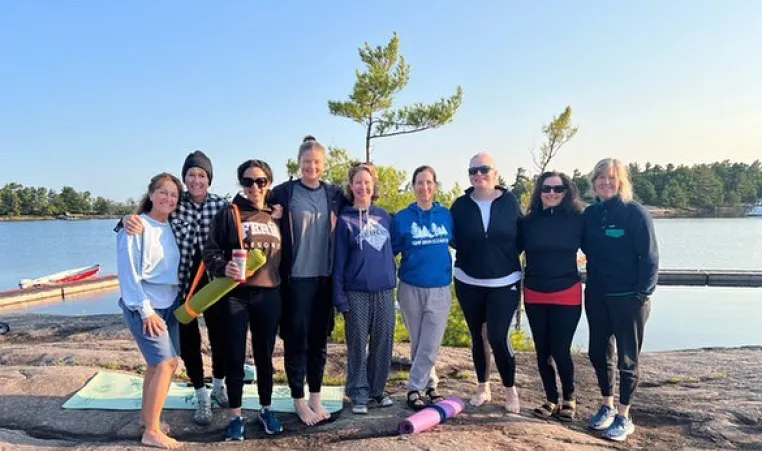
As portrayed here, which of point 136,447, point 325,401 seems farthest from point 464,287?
point 136,447

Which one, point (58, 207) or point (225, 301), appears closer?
point (225, 301)

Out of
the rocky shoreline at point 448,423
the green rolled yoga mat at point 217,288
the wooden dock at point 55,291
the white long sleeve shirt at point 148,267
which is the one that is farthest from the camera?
the wooden dock at point 55,291

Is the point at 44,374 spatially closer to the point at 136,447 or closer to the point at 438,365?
the point at 136,447

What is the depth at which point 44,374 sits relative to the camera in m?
5.08

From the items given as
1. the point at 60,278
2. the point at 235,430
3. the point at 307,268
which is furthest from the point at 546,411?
the point at 60,278

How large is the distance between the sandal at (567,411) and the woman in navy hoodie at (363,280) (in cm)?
151

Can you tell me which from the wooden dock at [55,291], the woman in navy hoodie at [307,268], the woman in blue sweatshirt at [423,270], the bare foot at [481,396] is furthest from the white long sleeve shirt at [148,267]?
the wooden dock at [55,291]

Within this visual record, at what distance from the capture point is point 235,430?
3.77 meters

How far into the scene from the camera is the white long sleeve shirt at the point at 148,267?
3.43 m

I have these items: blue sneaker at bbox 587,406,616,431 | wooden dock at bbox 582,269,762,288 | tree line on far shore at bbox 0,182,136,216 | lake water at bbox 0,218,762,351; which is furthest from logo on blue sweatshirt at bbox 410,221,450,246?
tree line on far shore at bbox 0,182,136,216

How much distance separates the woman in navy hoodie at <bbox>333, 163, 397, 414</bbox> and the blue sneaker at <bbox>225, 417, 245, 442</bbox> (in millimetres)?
913

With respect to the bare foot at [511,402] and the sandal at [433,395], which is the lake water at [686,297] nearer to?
the bare foot at [511,402]

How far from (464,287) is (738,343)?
1228 centimetres

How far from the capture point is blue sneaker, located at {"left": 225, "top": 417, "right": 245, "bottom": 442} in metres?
3.73
